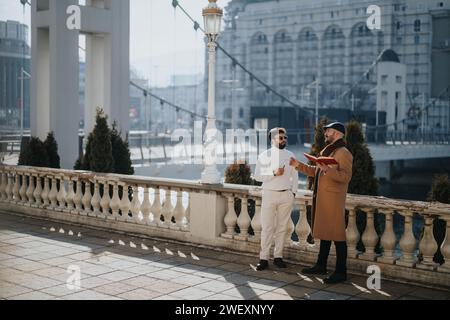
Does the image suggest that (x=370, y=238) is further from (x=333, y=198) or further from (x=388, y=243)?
(x=333, y=198)

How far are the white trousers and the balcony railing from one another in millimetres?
408

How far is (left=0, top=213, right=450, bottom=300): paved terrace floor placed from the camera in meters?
6.16

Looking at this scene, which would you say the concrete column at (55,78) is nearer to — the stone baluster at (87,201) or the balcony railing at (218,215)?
the balcony railing at (218,215)

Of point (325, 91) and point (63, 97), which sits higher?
point (325, 91)

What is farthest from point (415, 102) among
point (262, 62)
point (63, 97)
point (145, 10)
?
point (63, 97)

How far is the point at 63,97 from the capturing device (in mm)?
14234

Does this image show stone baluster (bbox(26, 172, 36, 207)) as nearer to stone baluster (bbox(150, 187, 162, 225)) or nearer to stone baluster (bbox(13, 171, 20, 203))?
stone baluster (bbox(13, 171, 20, 203))

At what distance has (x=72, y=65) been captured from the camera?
563 inches

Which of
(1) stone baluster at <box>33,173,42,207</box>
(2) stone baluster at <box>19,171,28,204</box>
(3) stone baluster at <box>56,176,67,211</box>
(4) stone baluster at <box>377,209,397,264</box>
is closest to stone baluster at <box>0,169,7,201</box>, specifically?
(2) stone baluster at <box>19,171,28,204</box>

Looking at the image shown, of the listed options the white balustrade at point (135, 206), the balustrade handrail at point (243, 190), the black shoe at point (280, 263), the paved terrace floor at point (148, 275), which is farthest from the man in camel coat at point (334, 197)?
the white balustrade at point (135, 206)

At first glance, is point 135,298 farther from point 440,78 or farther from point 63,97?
point 440,78

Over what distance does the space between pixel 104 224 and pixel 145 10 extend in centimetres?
2239

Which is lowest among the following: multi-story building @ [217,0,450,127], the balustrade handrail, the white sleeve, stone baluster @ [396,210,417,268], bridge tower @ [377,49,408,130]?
stone baluster @ [396,210,417,268]

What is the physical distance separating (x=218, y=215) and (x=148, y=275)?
1.75m
